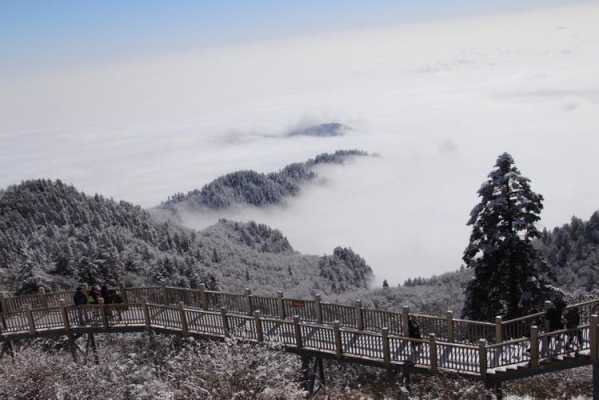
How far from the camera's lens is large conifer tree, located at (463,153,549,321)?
29438 mm

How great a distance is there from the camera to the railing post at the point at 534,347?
705 inches

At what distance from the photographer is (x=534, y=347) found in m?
18.0

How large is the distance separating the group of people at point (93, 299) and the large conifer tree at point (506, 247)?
1924 cm

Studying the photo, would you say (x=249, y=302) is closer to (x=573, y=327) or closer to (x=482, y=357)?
(x=482, y=357)

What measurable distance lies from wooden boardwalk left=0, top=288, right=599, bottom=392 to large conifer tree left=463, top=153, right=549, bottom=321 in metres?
8.93

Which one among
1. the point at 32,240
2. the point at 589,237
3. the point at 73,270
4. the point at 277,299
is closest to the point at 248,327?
the point at 277,299

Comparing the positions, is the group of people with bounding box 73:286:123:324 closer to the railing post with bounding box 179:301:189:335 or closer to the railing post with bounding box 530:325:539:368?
the railing post with bounding box 179:301:189:335

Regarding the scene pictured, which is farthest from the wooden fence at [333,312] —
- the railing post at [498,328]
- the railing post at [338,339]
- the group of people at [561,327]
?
the railing post at [338,339]

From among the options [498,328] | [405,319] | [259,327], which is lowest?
[498,328]

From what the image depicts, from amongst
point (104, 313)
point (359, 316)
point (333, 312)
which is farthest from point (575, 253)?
point (104, 313)

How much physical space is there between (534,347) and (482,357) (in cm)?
168

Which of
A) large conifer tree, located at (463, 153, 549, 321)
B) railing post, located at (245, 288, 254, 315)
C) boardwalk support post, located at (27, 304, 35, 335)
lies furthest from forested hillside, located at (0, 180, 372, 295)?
large conifer tree, located at (463, 153, 549, 321)

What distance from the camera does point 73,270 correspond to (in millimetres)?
80188

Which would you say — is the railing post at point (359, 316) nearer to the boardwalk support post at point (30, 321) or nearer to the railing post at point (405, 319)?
the railing post at point (405, 319)
